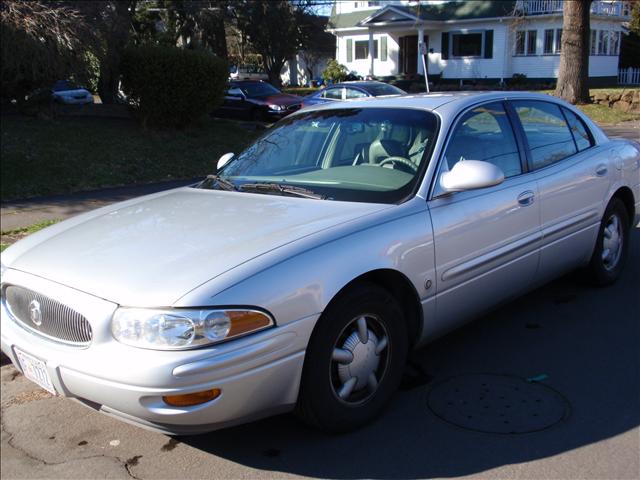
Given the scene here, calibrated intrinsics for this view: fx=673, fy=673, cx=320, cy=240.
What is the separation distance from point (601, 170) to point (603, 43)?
34.2 metres

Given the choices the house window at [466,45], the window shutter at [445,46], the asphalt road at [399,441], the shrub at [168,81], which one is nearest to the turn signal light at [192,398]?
the asphalt road at [399,441]

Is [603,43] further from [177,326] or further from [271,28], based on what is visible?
[177,326]

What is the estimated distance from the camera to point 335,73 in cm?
4000

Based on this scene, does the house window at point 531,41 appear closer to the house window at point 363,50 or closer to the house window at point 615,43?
the house window at point 615,43

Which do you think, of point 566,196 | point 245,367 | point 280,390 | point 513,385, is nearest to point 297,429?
point 280,390

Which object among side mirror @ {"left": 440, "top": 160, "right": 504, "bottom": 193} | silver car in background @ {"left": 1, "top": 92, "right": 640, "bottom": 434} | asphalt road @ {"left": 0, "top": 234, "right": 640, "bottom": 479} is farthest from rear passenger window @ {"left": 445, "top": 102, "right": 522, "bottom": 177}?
asphalt road @ {"left": 0, "top": 234, "right": 640, "bottom": 479}

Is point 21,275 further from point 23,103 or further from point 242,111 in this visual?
point 242,111

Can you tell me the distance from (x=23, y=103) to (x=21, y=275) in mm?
12482

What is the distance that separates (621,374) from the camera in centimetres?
405

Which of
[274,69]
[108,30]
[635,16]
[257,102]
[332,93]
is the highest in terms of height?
[635,16]

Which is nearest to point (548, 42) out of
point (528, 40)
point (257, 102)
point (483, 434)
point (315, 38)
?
point (528, 40)

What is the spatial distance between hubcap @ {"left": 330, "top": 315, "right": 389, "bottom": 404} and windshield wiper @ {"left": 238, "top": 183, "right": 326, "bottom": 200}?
85 centimetres

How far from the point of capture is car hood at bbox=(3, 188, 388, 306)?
9.66ft

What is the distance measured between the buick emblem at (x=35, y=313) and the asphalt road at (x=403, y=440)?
722 millimetres
